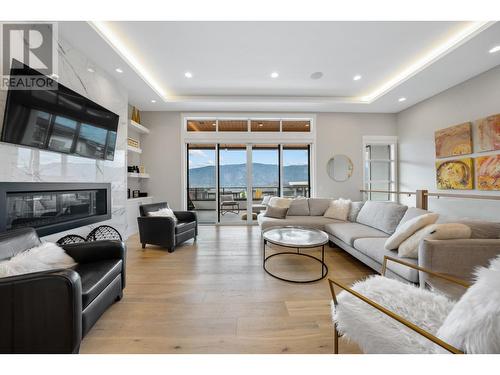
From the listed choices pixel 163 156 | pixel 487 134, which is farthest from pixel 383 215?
pixel 163 156

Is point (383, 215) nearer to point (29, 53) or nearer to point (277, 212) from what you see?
point (277, 212)

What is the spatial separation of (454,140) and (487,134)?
495 mm

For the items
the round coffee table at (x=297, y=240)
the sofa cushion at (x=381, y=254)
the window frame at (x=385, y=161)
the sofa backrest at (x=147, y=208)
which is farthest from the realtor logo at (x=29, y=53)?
the window frame at (x=385, y=161)

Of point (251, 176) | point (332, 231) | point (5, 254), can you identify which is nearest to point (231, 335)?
point (5, 254)

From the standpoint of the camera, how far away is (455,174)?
364cm

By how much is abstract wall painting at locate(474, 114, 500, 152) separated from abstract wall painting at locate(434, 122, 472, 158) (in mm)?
87

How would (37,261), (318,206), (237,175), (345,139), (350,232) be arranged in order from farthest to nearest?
(237,175) < (345,139) < (318,206) < (350,232) < (37,261)

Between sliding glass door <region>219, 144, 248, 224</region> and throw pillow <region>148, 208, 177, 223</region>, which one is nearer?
throw pillow <region>148, 208, 177, 223</region>

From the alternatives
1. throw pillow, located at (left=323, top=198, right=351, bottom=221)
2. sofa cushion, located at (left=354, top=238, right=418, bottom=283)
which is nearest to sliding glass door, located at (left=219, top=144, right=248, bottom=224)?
throw pillow, located at (left=323, top=198, right=351, bottom=221)

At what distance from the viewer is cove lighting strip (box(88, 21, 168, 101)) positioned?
2.45 m

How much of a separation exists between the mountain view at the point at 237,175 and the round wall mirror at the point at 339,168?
870 millimetres

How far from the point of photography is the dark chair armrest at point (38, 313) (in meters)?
1.09

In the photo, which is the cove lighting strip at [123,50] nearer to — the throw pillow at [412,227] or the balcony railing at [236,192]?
the balcony railing at [236,192]

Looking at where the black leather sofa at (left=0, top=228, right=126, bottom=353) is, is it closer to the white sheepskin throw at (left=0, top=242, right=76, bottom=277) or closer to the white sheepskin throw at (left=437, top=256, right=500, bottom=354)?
the white sheepskin throw at (left=0, top=242, right=76, bottom=277)
